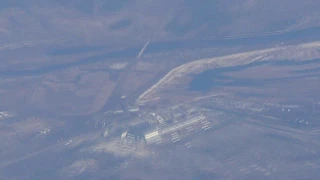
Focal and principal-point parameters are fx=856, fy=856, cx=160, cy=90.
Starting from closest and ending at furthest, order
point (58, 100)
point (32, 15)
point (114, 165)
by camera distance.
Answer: point (114, 165), point (58, 100), point (32, 15)

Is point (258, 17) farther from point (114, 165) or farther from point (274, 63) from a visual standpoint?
point (114, 165)

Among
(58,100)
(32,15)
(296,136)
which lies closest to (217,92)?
(296,136)

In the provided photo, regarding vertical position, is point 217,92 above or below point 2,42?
below

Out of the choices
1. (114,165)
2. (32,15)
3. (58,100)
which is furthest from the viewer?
(32,15)

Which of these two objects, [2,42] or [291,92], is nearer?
[291,92]

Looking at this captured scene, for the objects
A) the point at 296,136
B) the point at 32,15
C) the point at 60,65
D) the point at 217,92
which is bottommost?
the point at 296,136

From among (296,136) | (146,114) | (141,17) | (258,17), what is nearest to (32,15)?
(141,17)
